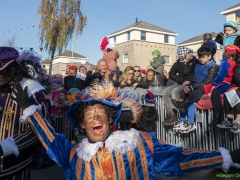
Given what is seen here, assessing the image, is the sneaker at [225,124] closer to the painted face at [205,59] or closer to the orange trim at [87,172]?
the painted face at [205,59]

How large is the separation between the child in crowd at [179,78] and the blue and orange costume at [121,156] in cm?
339

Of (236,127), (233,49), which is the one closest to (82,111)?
(236,127)

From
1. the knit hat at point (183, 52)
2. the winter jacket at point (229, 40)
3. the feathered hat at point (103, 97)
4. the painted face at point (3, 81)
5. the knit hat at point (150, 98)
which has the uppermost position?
the winter jacket at point (229, 40)

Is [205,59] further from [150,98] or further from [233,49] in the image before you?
[150,98]

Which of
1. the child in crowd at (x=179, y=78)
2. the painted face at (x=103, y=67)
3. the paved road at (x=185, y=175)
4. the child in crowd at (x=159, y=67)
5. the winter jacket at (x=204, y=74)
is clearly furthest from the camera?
the child in crowd at (x=159, y=67)

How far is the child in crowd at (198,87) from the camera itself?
5082mm

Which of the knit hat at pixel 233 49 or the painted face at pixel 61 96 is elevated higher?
the knit hat at pixel 233 49

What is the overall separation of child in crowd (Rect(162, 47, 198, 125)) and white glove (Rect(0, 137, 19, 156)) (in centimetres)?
374

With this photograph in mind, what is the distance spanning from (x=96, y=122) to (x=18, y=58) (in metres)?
1.07

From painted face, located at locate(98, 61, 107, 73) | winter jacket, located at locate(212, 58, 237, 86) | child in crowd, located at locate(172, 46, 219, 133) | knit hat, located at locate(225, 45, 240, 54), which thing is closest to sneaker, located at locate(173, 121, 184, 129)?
child in crowd, located at locate(172, 46, 219, 133)

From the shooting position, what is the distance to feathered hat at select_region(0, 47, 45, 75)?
2.64 meters

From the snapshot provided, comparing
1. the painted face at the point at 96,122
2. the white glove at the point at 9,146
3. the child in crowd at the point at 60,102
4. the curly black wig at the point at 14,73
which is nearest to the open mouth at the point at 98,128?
the painted face at the point at 96,122

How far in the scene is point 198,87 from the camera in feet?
17.0

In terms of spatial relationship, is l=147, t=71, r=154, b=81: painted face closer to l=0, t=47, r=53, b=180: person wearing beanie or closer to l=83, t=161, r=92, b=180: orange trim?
l=0, t=47, r=53, b=180: person wearing beanie
